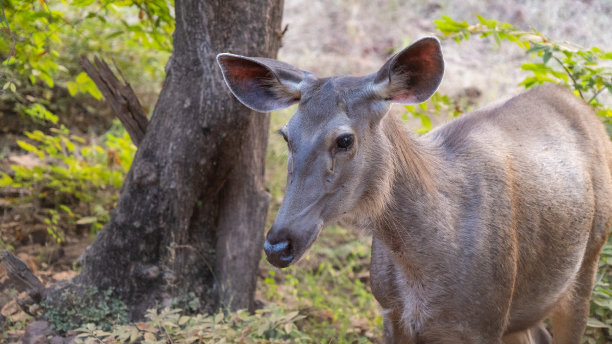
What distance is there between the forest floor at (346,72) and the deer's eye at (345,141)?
2.11 m

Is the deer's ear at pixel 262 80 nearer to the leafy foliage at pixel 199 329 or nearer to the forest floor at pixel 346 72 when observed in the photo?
the leafy foliage at pixel 199 329

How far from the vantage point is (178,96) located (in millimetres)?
4316

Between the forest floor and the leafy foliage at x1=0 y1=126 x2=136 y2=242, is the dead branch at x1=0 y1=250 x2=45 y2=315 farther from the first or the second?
the leafy foliage at x1=0 y1=126 x2=136 y2=242

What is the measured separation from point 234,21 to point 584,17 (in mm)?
8360

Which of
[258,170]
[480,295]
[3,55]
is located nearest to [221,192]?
[258,170]

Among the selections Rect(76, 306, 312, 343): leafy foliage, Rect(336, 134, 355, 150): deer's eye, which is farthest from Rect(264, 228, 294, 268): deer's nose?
Rect(76, 306, 312, 343): leafy foliage

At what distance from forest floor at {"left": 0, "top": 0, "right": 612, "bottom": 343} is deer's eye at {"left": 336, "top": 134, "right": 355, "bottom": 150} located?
6.92 feet

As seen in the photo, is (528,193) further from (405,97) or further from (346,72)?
(346,72)

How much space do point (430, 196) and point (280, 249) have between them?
0.97 metres

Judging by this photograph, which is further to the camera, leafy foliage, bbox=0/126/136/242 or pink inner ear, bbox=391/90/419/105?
leafy foliage, bbox=0/126/136/242

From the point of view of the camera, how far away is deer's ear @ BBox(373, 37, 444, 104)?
9.93 ft

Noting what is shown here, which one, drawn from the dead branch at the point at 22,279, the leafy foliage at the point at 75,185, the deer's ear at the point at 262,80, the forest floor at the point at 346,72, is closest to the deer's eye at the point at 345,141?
the deer's ear at the point at 262,80

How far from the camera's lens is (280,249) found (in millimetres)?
2812

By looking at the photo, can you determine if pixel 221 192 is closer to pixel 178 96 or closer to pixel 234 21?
pixel 178 96
